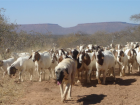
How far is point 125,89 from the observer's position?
10484mm

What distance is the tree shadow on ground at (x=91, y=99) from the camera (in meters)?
8.51

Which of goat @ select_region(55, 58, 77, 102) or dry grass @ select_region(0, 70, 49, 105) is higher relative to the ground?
goat @ select_region(55, 58, 77, 102)

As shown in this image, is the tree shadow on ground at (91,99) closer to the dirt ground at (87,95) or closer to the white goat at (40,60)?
the dirt ground at (87,95)

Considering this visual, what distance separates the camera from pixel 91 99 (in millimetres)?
8914

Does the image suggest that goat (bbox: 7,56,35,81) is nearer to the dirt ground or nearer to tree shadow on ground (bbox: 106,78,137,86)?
the dirt ground

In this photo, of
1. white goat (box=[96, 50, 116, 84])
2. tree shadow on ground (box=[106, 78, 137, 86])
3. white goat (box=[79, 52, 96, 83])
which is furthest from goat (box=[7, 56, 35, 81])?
tree shadow on ground (box=[106, 78, 137, 86])

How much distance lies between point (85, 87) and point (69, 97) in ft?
9.05

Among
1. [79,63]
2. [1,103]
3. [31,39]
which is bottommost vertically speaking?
[1,103]

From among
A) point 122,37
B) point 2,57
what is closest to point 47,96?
point 2,57

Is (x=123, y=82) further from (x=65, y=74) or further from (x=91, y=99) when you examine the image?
(x=65, y=74)

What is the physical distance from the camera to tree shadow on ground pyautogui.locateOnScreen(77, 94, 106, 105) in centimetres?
851

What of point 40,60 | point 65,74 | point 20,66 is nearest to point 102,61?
point 40,60

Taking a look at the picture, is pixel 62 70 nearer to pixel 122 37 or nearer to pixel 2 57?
pixel 2 57

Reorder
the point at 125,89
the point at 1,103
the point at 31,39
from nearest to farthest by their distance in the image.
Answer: the point at 1,103, the point at 125,89, the point at 31,39
